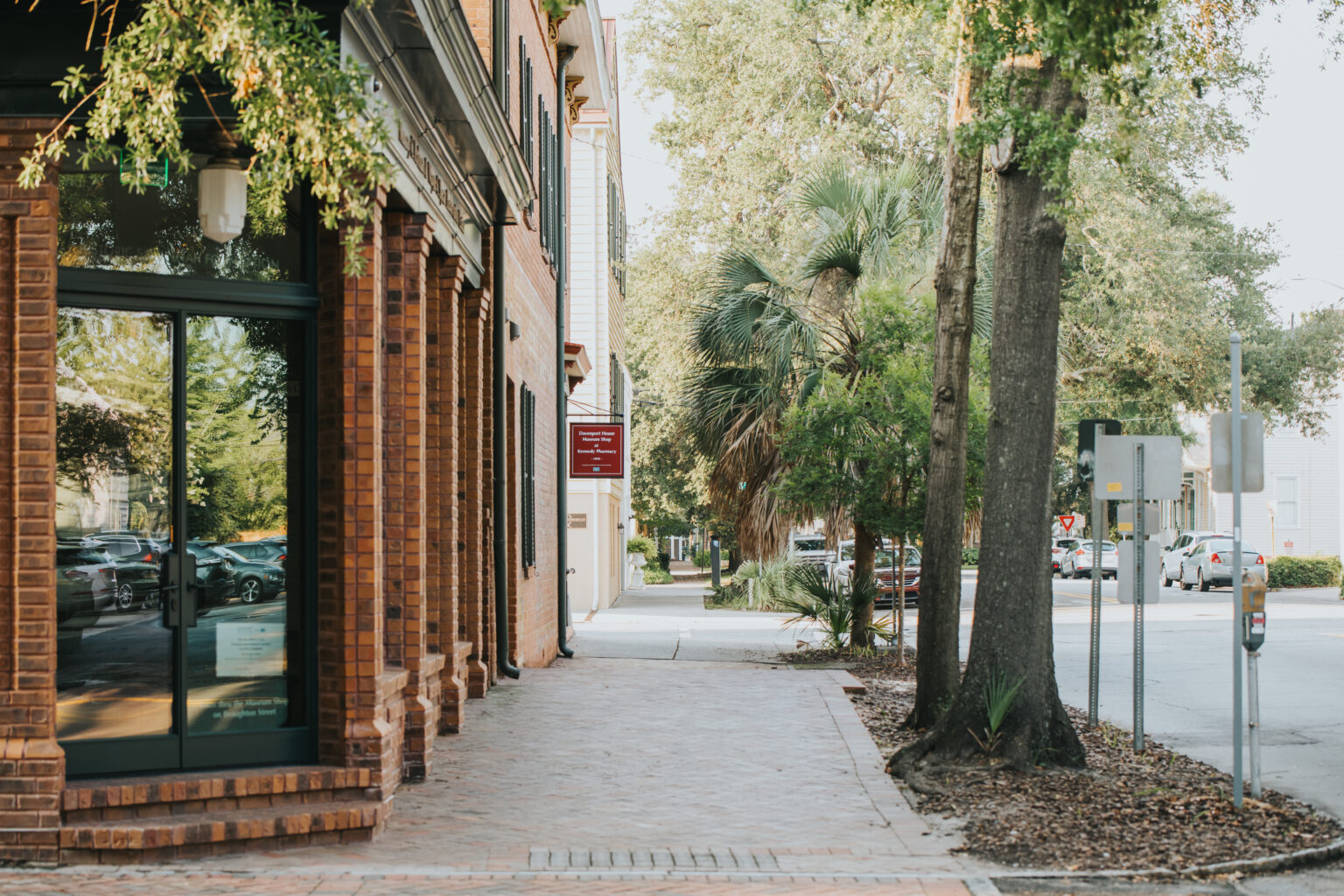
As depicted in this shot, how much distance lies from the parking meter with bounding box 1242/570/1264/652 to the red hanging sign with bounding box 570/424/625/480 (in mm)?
14206

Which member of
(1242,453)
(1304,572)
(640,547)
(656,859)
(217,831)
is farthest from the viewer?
(640,547)

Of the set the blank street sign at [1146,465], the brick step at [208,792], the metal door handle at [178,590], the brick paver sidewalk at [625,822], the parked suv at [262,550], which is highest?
the blank street sign at [1146,465]

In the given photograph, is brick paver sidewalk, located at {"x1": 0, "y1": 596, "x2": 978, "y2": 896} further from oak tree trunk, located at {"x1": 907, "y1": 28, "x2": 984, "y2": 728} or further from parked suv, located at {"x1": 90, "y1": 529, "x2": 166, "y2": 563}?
parked suv, located at {"x1": 90, "y1": 529, "x2": 166, "y2": 563}

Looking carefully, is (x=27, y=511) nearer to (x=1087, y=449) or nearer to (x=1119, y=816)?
(x=1119, y=816)

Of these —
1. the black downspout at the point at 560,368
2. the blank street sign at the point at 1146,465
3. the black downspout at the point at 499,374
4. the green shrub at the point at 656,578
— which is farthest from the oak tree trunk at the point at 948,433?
the green shrub at the point at 656,578

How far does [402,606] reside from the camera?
8672 millimetres

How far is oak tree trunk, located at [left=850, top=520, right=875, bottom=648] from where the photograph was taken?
1759cm

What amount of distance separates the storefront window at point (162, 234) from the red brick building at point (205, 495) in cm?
1

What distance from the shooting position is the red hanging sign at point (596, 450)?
72.1 ft

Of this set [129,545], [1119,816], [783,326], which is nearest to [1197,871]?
[1119,816]

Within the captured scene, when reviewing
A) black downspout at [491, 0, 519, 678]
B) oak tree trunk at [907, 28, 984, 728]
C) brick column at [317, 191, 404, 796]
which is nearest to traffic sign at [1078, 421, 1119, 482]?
oak tree trunk at [907, 28, 984, 728]

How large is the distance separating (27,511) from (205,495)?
38.2 inches

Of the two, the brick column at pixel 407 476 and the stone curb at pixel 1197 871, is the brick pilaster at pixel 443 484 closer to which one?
the brick column at pixel 407 476

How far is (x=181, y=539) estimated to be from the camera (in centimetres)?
706
